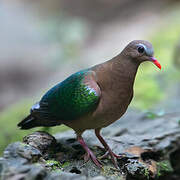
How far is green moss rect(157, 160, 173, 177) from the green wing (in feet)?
4.60

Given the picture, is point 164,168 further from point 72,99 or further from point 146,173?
point 72,99

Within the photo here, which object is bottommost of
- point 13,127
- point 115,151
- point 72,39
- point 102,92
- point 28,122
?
point 115,151

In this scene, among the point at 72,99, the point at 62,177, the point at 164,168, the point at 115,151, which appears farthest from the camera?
the point at 164,168

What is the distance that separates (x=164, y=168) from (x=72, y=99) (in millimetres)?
1673

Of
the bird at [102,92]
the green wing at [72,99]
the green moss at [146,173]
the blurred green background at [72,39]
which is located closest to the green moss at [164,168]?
the green moss at [146,173]

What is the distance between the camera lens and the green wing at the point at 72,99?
401cm

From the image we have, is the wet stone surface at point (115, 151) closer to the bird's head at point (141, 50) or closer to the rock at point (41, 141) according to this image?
the rock at point (41, 141)

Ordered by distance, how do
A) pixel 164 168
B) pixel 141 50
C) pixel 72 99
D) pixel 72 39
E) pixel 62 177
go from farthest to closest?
pixel 72 39 → pixel 164 168 → pixel 72 99 → pixel 141 50 → pixel 62 177

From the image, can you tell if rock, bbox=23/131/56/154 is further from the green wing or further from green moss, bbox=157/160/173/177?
green moss, bbox=157/160/173/177

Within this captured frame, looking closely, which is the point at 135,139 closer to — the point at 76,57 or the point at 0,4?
the point at 76,57

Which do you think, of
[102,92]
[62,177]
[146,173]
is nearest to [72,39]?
[102,92]

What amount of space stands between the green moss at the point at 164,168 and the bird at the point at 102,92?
2.55 feet

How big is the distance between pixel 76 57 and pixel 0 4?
6221mm

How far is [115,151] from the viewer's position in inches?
182
